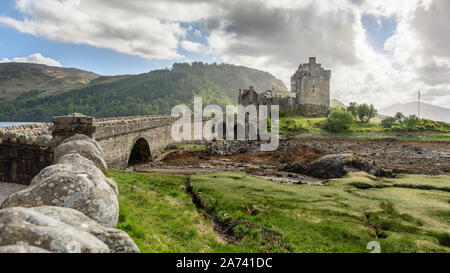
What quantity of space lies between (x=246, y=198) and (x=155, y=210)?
235 inches

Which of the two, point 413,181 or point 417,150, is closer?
point 413,181

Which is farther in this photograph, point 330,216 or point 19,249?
point 330,216

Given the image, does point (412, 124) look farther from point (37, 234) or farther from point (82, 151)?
point (37, 234)

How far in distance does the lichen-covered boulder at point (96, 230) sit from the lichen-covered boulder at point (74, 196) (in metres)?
0.74

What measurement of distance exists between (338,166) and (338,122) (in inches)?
1944

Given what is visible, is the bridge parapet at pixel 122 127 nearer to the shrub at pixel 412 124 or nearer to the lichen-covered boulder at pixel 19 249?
the lichen-covered boulder at pixel 19 249

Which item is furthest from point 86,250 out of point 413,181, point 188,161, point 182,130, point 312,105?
point 312,105

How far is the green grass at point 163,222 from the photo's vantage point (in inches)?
346

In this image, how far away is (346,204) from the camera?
15422mm

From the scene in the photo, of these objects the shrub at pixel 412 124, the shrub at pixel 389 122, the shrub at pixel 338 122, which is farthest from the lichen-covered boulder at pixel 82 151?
the shrub at pixel 389 122

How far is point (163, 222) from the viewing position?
11578mm

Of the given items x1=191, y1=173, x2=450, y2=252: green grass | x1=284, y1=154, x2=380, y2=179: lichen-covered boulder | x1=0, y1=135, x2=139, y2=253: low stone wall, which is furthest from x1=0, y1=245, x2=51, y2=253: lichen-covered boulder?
x1=284, y1=154, x2=380, y2=179: lichen-covered boulder

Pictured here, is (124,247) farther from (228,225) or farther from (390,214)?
(390,214)

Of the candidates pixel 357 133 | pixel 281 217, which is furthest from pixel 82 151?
pixel 357 133
